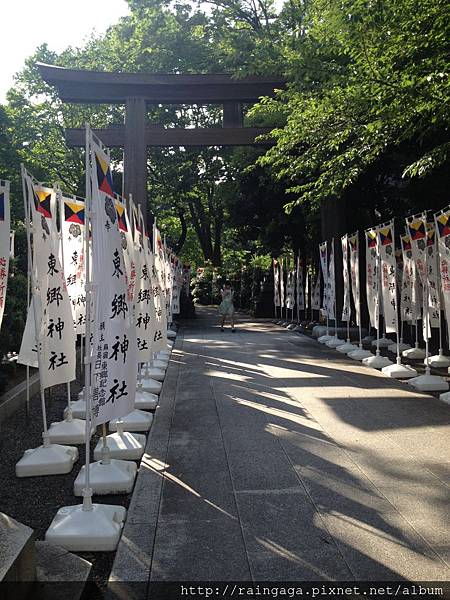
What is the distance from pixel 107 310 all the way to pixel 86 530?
163cm

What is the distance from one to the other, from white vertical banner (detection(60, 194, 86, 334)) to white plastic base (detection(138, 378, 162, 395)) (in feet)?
5.47

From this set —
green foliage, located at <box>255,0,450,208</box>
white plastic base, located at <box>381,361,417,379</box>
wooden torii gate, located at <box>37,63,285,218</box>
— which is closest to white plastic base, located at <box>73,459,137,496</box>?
green foliage, located at <box>255,0,450,208</box>

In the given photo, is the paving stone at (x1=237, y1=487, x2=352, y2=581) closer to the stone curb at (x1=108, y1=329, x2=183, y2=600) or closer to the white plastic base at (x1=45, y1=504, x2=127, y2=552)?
the stone curb at (x1=108, y1=329, x2=183, y2=600)

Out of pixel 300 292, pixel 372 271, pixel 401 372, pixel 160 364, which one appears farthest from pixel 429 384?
pixel 300 292

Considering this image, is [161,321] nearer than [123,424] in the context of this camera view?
No

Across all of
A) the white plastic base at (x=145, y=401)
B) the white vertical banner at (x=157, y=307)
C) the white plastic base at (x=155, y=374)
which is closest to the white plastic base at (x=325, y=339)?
the white plastic base at (x=155, y=374)

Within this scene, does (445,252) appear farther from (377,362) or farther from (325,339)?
(325,339)

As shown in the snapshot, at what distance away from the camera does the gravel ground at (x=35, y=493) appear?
12.8ft

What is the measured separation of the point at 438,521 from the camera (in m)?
4.20

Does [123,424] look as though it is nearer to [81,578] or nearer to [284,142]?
[81,578]

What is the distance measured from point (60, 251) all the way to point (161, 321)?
2.91 meters

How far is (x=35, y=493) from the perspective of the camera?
16.6ft

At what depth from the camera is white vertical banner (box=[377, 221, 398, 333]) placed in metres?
11.0

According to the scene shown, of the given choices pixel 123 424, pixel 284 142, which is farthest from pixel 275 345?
pixel 123 424
